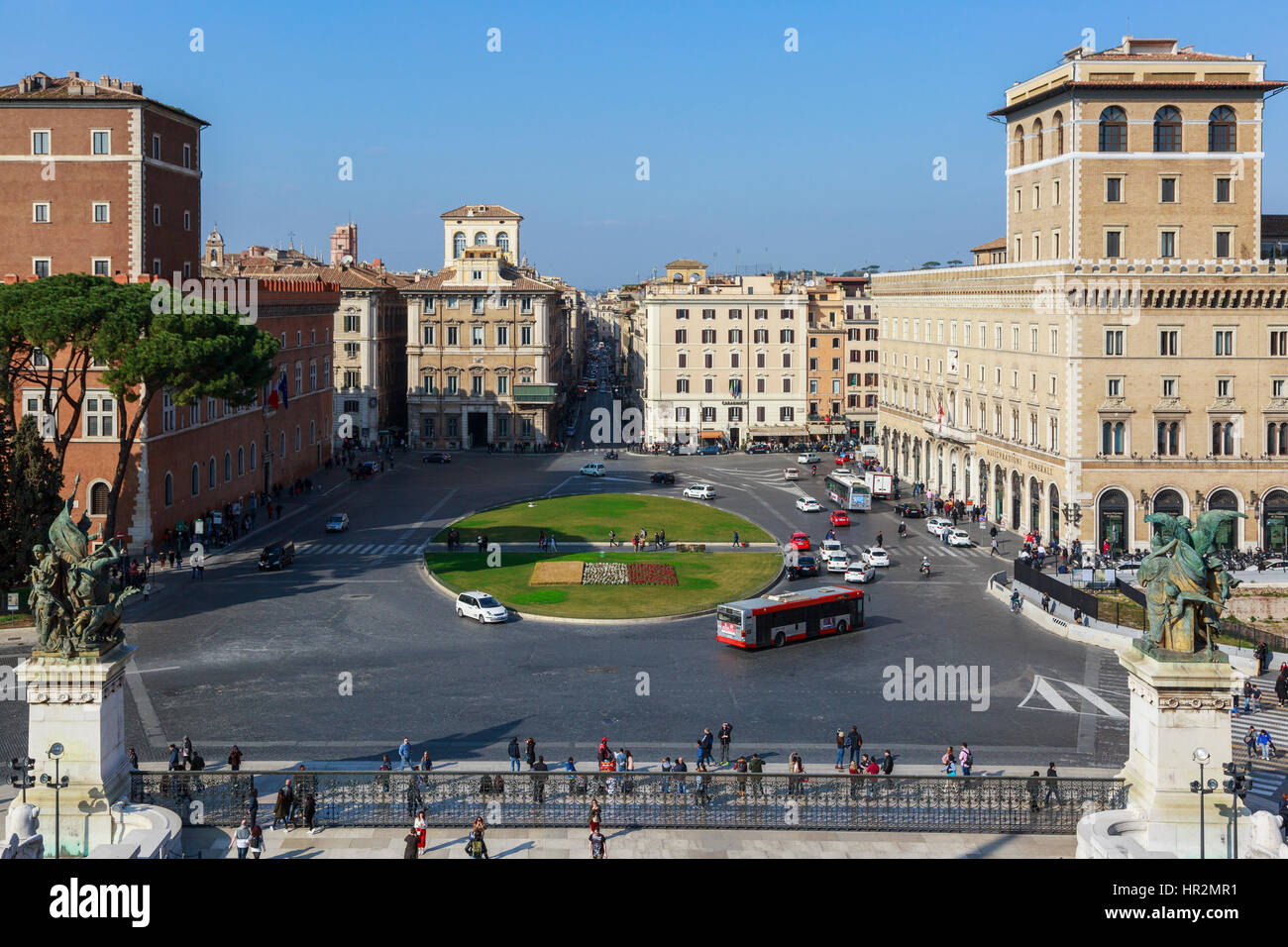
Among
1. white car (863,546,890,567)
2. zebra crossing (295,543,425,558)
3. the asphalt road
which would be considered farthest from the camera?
zebra crossing (295,543,425,558)

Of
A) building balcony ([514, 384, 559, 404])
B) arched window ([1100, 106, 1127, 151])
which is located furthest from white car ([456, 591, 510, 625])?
building balcony ([514, 384, 559, 404])

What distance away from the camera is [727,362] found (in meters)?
126

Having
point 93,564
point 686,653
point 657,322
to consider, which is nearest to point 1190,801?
point 93,564

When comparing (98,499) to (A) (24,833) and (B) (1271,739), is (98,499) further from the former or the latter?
(B) (1271,739)

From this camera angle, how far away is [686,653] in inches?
1976

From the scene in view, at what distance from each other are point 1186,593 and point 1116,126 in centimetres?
5404

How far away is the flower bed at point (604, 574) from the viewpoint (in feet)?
206

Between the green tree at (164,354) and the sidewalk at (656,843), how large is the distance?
2916 cm

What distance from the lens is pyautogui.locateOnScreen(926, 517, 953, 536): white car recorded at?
78.1 m

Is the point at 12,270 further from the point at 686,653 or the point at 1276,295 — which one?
the point at 1276,295

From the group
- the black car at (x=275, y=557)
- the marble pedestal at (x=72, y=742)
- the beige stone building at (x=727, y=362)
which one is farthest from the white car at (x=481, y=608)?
the beige stone building at (x=727, y=362)

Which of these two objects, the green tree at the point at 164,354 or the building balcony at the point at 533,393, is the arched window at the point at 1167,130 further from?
the building balcony at the point at 533,393

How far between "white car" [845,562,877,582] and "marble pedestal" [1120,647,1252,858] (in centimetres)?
3855

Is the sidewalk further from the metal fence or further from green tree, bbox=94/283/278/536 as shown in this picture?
green tree, bbox=94/283/278/536
